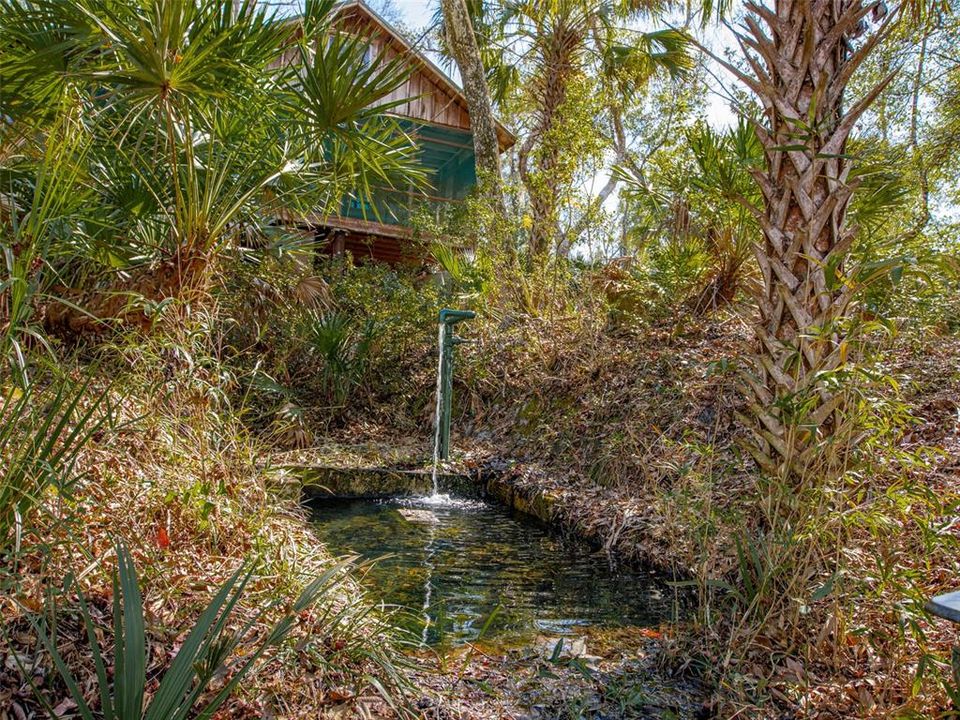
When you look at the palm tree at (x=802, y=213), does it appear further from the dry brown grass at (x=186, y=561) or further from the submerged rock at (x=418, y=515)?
the submerged rock at (x=418, y=515)

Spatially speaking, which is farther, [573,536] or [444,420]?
[444,420]

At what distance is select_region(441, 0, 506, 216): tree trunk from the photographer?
9398mm

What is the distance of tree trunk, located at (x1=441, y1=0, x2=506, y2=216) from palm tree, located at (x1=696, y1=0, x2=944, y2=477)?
6.67m

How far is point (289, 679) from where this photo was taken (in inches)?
79.8

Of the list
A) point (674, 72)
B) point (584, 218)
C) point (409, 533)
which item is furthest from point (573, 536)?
point (674, 72)

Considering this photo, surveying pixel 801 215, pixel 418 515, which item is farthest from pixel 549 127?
pixel 801 215

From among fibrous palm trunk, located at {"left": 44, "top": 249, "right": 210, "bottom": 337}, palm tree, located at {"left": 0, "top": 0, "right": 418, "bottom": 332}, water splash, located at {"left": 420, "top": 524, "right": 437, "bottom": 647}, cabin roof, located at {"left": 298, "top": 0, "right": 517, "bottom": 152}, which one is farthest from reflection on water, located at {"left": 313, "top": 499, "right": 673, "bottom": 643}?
cabin roof, located at {"left": 298, "top": 0, "right": 517, "bottom": 152}

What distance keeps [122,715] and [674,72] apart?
11.5 metres

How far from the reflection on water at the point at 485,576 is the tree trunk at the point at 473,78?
5917 millimetres

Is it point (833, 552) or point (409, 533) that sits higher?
point (833, 552)

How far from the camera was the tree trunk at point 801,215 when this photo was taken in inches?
104

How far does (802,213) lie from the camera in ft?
9.04

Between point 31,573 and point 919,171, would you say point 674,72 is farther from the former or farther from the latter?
point 31,573

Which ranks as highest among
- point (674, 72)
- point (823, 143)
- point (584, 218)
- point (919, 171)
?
point (674, 72)
